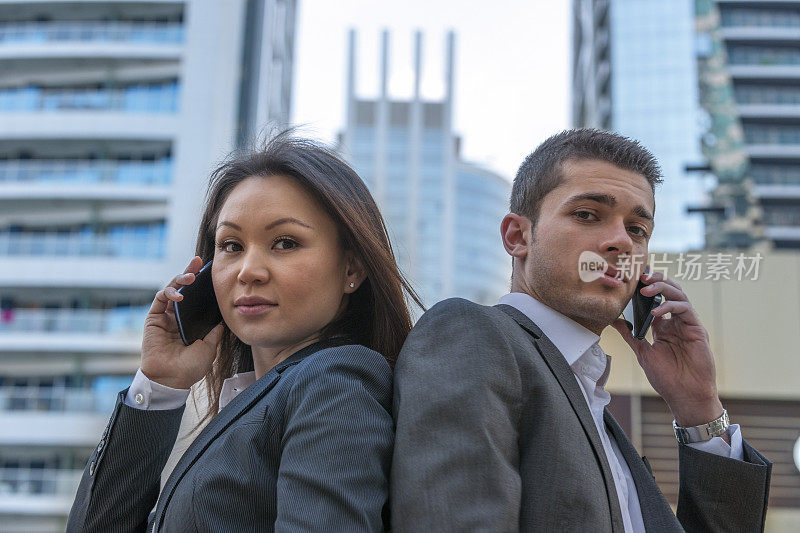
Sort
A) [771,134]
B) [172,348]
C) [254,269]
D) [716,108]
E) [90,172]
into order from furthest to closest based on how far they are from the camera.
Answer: [716,108]
[771,134]
[90,172]
[172,348]
[254,269]

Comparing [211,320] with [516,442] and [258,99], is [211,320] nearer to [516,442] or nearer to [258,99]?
[516,442]

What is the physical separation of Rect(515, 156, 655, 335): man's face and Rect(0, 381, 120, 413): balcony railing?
787 inches

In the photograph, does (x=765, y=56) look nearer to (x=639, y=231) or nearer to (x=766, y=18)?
(x=766, y=18)

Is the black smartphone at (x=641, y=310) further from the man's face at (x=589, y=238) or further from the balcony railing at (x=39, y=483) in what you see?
the balcony railing at (x=39, y=483)

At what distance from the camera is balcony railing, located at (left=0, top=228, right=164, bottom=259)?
21516 millimetres

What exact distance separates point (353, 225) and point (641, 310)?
2.07 ft

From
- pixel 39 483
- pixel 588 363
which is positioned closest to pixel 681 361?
pixel 588 363

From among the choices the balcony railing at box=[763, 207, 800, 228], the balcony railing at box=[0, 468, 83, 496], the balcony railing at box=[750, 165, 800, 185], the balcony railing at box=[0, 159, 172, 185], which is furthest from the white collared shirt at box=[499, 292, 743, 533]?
the balcony railing at box=[750, 165, 800, 185]

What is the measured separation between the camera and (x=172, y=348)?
1.91 m

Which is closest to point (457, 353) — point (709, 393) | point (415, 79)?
point (709, 393)

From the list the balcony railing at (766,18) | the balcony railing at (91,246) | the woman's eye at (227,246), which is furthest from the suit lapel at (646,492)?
the balcony railing at (766,18)

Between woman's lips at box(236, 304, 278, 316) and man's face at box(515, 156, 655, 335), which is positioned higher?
man's face at box(515, 156, 655, 335)

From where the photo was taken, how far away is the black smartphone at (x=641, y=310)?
1711 mm

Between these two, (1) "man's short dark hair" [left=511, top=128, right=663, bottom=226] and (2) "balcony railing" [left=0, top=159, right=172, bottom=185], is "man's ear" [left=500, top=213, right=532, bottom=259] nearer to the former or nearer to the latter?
(1) "man's short dark hair" [left=511, top=128, right=663, bottom=226]
